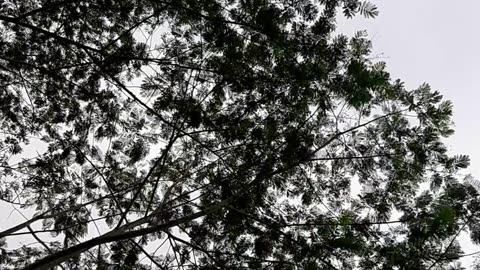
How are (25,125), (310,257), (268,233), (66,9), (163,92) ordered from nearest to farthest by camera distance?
(310,257), (268,233), (163,92), (66,9), (25,125)

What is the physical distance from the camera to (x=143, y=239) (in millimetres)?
5277

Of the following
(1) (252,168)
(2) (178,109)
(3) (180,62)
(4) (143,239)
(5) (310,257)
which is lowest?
(5) (310,257)

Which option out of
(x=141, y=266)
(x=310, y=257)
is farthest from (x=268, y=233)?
(x=141, y=266)

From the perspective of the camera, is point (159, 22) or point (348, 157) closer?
point (348, 157)

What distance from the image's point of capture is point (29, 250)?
4.93m

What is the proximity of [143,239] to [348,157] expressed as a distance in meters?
2.55

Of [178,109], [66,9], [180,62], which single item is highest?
[66,9]

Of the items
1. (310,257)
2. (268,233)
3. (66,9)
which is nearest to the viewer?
(310,257)

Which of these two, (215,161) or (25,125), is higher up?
(25,125)

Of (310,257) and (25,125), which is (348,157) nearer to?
(310,257)

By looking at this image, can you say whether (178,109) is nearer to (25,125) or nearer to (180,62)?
(180,62)

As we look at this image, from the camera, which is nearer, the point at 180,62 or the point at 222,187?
the point at 222,187

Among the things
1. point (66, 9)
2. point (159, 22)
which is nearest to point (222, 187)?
point (159, 22)

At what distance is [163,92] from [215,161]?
100 cm
